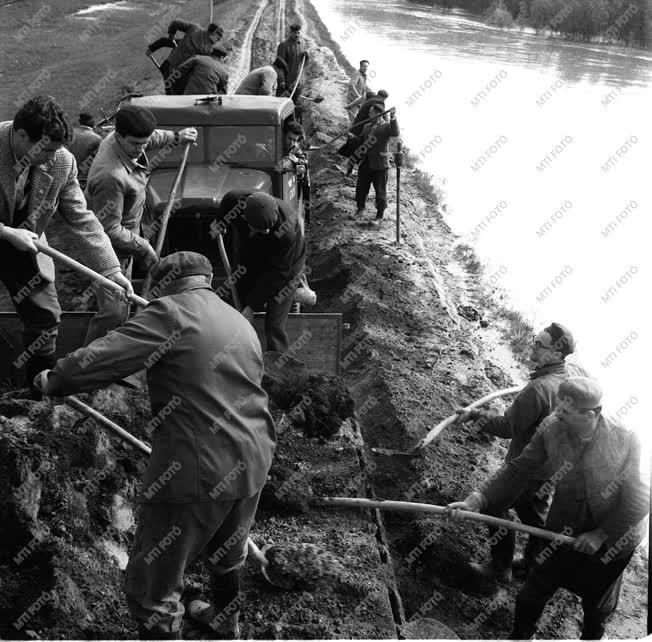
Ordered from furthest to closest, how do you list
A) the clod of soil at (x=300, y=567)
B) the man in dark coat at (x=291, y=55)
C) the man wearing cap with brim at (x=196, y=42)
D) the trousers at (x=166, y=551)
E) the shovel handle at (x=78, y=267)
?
the man in dark coat at (x=291, y=55) → the man wearing cap with brim at (x=196, y=42) → the clod of soil at (x=300, y=567) → the shovel handle at (x=78, y=267) → the trousers at (x=166, y=551)

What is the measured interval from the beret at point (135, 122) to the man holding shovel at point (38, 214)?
1005 mm

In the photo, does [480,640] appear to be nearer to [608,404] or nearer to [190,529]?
[190,529]

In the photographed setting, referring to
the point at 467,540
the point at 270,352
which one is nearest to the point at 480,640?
the point at 467,540

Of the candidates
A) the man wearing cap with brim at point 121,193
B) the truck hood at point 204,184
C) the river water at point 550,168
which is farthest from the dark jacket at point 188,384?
the truck hood at point 204,184

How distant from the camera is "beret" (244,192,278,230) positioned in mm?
6383

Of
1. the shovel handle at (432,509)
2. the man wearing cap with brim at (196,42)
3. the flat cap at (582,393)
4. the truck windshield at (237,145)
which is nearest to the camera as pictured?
the flat cap at (582,393)

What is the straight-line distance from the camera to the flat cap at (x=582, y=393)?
4281 millimetres

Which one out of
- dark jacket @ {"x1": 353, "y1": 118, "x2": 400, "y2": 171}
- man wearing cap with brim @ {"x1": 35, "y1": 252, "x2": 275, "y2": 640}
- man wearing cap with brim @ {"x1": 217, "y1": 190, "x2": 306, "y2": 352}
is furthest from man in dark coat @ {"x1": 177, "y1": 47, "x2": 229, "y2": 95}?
man wearing cap with brim @ {"x1": 35, "y1": 252, "x2": 275, "y2": 640}

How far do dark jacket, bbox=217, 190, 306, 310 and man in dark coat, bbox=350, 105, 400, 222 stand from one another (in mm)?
5477

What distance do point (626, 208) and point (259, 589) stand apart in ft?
50.7

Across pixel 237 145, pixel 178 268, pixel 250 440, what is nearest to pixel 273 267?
pixel 237 145

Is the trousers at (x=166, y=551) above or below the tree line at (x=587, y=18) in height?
above

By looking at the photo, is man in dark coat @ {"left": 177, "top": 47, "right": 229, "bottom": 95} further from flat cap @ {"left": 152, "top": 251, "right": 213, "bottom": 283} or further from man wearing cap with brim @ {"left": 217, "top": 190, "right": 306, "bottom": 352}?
flat cap @ {"left": 152, "top": 251, "right": 213, "bottom": 283}

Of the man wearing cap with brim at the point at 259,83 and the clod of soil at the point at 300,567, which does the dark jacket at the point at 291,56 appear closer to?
the man wearing cap with brim at the point at 259,83
